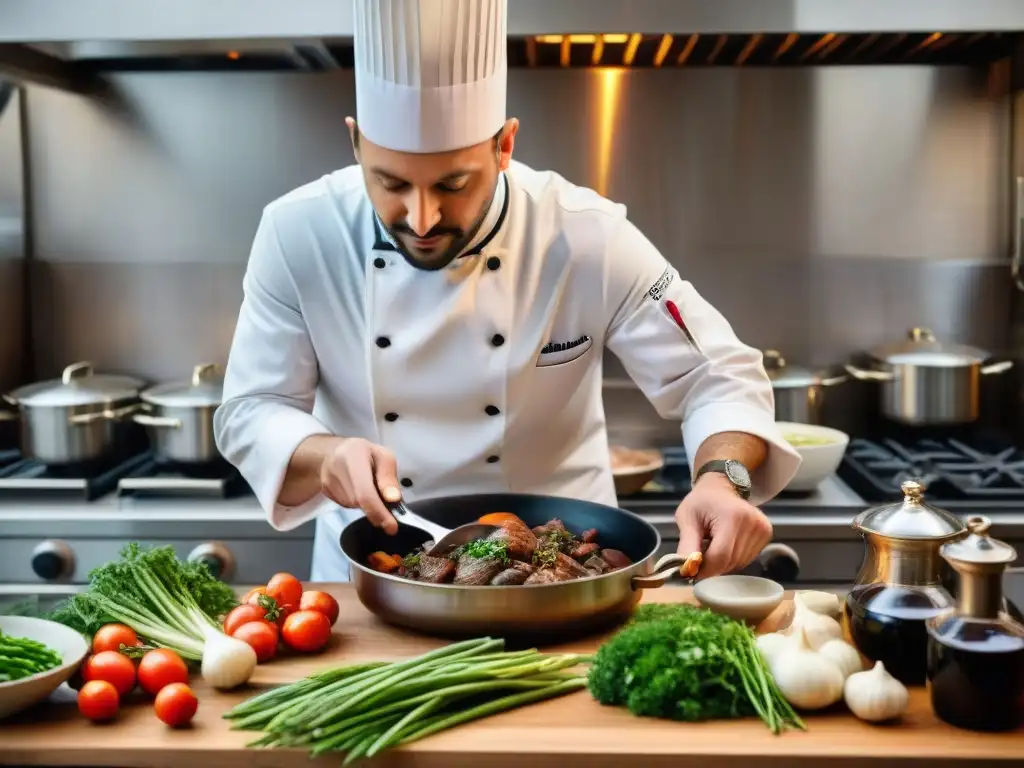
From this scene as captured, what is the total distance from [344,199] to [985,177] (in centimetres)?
201

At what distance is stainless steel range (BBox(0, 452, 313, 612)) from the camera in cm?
279

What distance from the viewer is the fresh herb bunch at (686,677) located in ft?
4.53

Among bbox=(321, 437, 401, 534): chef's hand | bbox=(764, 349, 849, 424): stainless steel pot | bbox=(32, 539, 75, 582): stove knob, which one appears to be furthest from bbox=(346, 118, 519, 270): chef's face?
bbox=(764, 349, 849, 424): stainless steel pot

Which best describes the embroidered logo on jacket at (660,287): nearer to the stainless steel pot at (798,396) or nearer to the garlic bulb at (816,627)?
the garlic bulb at (816,627)

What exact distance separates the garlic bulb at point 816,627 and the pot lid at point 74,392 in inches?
82.2

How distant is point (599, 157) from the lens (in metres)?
3.37

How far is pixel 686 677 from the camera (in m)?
1.39

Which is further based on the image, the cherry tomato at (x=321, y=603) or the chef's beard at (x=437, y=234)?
the chef's beard at (x=437, y=234)

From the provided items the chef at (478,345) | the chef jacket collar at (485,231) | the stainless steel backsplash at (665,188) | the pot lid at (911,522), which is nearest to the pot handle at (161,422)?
the stainless steel backsplash at (665,188)

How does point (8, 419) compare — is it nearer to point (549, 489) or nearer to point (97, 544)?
point (97, 544)

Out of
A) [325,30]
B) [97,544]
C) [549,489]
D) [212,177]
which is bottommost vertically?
[97,544]

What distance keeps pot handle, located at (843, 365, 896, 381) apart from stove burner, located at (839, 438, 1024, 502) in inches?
7.5

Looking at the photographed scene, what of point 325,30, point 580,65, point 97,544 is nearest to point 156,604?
point 97,544

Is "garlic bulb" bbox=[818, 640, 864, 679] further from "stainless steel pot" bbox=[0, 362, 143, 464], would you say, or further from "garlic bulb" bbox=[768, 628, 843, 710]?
"stainless steel pot" bbox=[0, 362, 143, 464]
